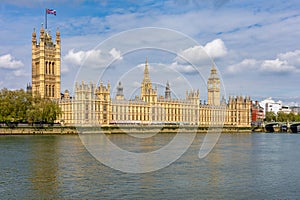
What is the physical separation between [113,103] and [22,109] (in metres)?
25.3

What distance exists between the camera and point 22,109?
61.4 meters

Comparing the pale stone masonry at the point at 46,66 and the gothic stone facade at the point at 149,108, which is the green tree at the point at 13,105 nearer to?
the gothic stone facade at the point at 149,108

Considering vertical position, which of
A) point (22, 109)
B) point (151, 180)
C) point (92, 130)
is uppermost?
point (22, 109)

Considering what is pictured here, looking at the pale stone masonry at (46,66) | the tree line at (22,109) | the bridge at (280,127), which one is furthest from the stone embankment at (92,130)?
the pale stone masonry at (46,66)

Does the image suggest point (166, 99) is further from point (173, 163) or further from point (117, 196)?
point (117, 196)

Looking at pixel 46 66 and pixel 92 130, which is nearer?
pixel 92 130

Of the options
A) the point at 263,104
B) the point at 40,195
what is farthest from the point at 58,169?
the point at 263,104

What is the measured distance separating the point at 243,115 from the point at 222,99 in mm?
7006

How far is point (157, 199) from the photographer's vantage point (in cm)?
1672

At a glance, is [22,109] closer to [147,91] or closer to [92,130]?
[92,130]

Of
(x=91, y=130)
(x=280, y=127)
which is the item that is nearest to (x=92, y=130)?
(x=91, y=130)

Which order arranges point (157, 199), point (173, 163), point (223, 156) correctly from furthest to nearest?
point (223, 156) < point (173, 163) < point (157, 199)

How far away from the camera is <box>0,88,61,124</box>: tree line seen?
5930 cm

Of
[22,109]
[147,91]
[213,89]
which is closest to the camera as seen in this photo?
[22,109]
